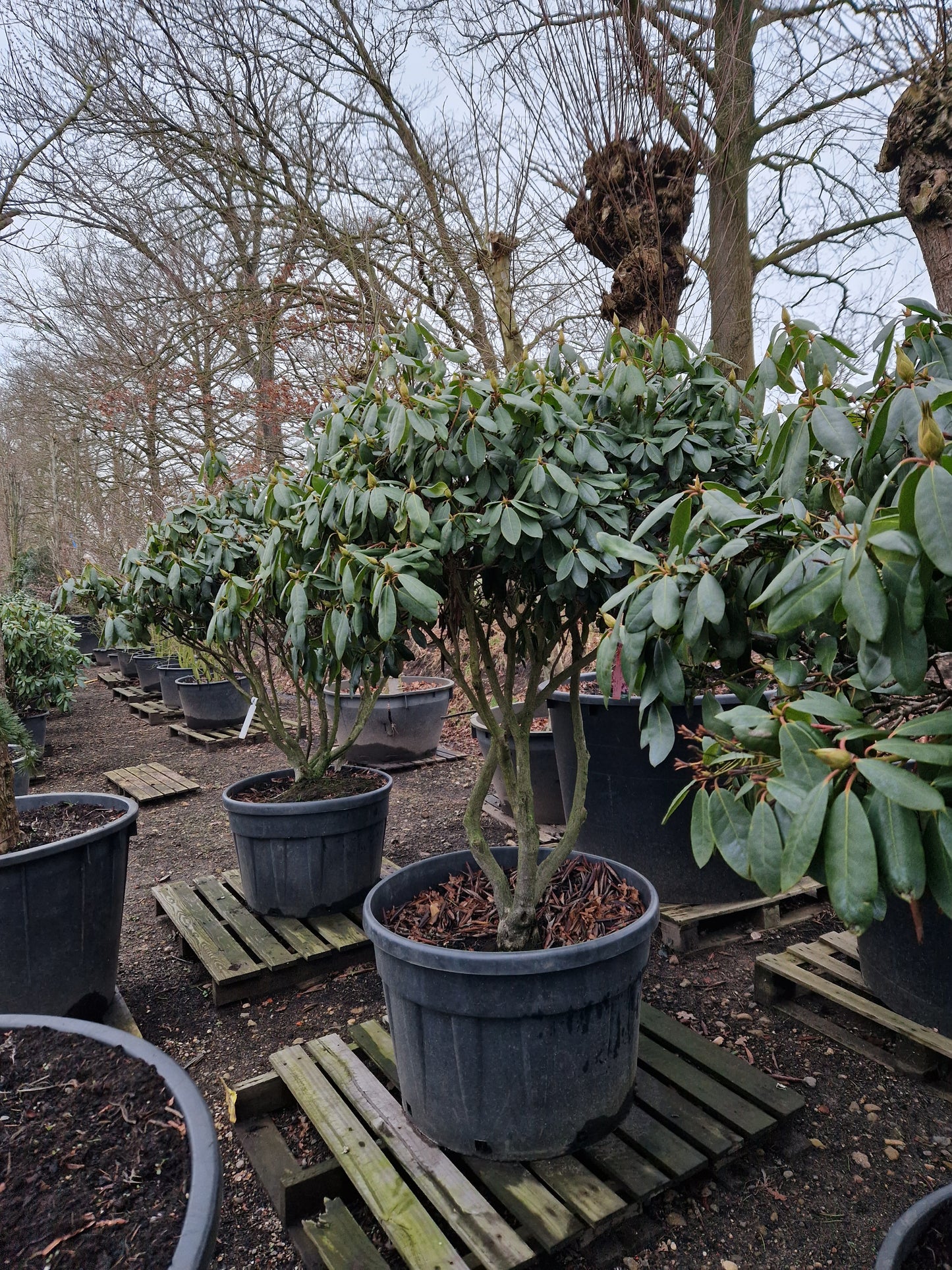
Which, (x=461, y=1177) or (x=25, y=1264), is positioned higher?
(x=25, y=1264)

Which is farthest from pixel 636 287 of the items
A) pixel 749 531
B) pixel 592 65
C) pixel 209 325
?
pixel 209 325

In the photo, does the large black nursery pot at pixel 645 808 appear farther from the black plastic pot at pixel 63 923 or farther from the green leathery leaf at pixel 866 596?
the green leathery leaf at pixel 866 596

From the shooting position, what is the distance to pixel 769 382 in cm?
139

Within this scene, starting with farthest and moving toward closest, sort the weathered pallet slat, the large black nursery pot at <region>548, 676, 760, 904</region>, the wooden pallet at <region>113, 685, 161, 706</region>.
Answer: the wooden pallet at <region>113, 685, 161, 706</region> < the large black nursery pot at <region>548, 676, 760, 904</region> < the weathered pallet slat

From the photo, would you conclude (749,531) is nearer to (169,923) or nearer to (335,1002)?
(335,1002)

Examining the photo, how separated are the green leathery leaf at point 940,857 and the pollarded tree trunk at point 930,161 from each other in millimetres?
3206

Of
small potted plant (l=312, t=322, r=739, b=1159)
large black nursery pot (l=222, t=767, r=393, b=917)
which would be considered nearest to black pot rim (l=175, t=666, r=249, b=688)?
large black nursery pot (l=222, t=767, r=393, b=917)

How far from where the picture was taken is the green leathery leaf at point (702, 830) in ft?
3.29

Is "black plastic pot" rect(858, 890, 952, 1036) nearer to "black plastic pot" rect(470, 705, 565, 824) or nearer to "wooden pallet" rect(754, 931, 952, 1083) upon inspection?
"wooden pallet" rect(754, 931, 952, 1083)

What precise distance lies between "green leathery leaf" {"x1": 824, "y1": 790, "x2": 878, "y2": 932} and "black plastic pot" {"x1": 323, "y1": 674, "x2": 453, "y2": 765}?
14.9 ft

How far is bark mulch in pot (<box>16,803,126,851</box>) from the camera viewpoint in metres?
2.46

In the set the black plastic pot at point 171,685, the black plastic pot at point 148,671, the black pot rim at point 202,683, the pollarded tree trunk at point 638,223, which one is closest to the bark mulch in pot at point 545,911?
the pollarded tree trunk at point 638,223

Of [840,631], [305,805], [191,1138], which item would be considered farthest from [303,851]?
[840,631]

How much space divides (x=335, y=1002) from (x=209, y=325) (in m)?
6.38
